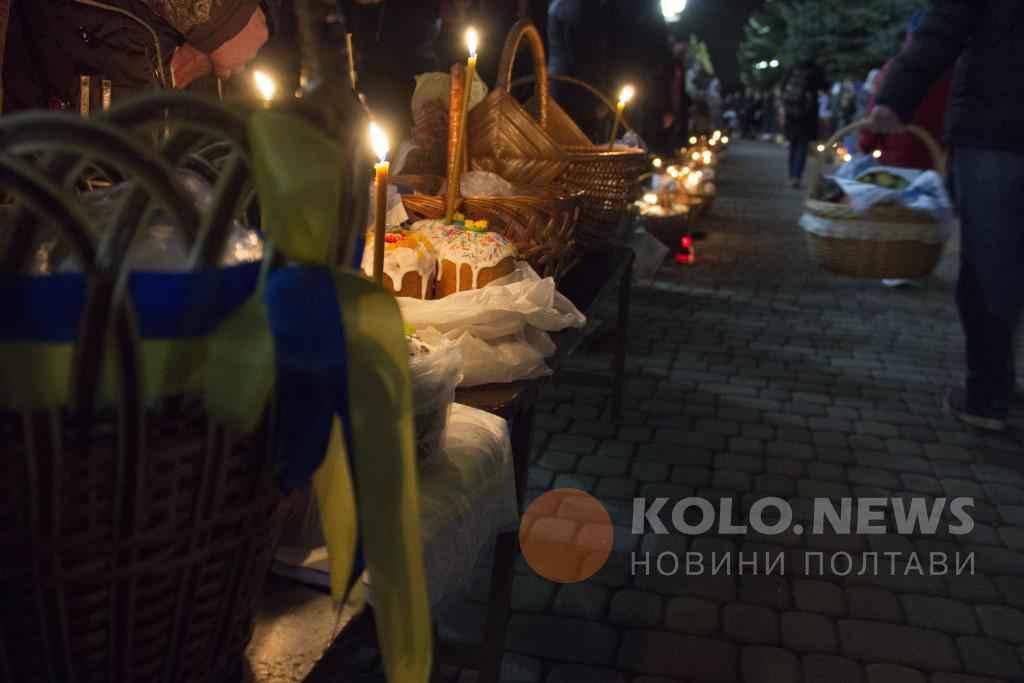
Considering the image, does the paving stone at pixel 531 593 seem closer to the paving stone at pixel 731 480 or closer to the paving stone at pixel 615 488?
the paving stone at pixel 615 488

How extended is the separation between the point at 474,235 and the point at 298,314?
1326 mm

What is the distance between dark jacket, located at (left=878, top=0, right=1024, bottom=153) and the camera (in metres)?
3.39

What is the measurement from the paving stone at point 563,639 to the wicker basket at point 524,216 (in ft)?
3.29

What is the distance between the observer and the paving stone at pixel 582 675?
7.16 feet

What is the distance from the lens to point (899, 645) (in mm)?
2348

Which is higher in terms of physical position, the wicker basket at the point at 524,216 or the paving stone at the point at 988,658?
the wicker basket at the point at 524,216

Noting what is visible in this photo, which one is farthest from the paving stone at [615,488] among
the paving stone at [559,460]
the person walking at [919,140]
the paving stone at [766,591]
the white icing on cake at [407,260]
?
the person walking at [919,140]

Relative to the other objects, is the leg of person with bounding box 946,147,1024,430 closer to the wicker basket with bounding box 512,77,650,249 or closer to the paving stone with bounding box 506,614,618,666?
the wicker basket with bounding box 512,77,650,249

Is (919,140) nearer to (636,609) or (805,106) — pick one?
(636,609)

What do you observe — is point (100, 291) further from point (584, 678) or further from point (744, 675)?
point (744, 675)

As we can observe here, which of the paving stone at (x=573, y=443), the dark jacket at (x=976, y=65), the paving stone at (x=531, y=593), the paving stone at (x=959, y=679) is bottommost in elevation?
the paving stone at (x=959, y=679)

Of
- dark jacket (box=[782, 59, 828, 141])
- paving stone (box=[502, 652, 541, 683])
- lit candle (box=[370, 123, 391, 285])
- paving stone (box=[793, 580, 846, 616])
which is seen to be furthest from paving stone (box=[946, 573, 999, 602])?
dark jacket (box=[782, 59, 828, 141])

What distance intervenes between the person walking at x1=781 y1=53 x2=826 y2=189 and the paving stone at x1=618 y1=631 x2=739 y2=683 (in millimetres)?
12691

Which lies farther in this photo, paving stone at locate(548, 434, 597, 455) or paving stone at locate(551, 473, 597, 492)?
paving stone at locate(548, 434, 597, 455)
